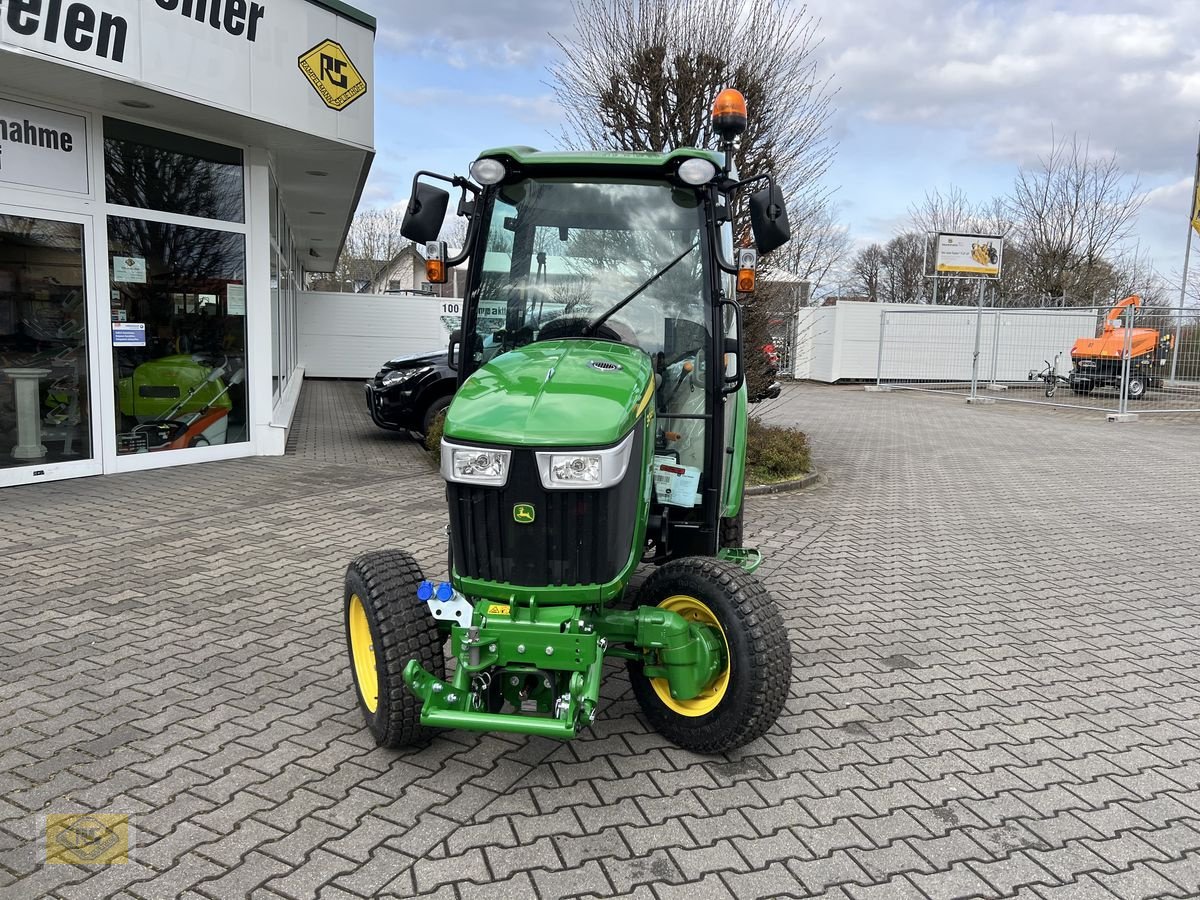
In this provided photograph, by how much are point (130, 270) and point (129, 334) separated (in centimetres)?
64

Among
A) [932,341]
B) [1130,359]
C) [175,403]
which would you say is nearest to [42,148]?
[175,403]

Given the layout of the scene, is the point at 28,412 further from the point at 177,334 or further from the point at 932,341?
the point at 932,341

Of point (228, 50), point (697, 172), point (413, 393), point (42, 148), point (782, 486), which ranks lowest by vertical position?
point (782, 486)

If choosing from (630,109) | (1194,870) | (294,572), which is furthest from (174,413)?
(1194,870)

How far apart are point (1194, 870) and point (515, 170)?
3.63 meters

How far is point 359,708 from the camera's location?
3.61 m

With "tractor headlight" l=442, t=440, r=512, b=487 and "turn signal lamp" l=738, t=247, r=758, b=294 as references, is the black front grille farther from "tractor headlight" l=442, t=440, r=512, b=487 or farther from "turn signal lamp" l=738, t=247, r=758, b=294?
"turn signal lamp" l=738, t=247, r=758, b=294

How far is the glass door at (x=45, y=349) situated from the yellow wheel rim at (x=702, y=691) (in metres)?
7.03

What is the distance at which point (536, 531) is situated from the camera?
3.10m

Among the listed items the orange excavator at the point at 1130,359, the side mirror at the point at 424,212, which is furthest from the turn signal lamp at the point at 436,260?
the orange excavator at the point at 1130,359

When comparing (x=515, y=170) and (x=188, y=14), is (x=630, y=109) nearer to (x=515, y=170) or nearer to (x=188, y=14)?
(x=188, y=14)

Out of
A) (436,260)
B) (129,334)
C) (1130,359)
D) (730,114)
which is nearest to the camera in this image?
(436,260)

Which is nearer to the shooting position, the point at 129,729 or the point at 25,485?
the point at 129,729

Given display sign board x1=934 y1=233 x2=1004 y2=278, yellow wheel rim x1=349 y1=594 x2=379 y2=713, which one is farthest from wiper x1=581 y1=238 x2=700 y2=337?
display sign board x1=934 y1=233 x2=1004 y2=278
